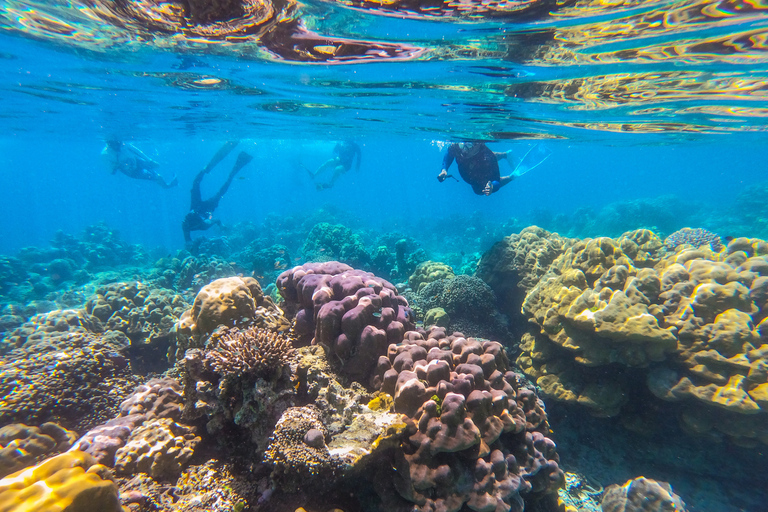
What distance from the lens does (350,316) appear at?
497 cm

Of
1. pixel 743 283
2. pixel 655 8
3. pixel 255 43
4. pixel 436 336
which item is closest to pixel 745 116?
pixel 655 8

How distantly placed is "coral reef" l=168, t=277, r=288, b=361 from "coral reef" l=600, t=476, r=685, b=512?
20.8 feet

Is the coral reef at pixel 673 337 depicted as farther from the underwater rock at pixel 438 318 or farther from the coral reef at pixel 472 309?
the underwater rock at pixel 438 318

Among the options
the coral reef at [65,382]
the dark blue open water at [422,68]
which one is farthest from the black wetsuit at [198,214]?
the coral reef at [65,382]

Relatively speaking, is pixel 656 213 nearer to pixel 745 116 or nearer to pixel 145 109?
pixel 745 116

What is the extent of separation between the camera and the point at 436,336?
5504 mm

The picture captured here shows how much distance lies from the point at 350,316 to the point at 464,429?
7.22ft

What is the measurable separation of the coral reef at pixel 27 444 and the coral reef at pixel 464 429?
471cm

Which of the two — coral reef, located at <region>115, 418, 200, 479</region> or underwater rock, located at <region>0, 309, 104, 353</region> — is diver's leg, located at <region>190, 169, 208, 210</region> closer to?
underwater rock, located at <region>0, 309, 104, 353</region>

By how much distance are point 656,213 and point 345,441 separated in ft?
111

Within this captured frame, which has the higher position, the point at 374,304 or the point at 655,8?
the point at 655,8

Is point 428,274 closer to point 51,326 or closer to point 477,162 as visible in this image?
point 477,162

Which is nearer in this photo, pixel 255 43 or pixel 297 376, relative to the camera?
pixel 297 376

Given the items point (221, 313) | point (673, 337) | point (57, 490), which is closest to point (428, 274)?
point (673, 337)
